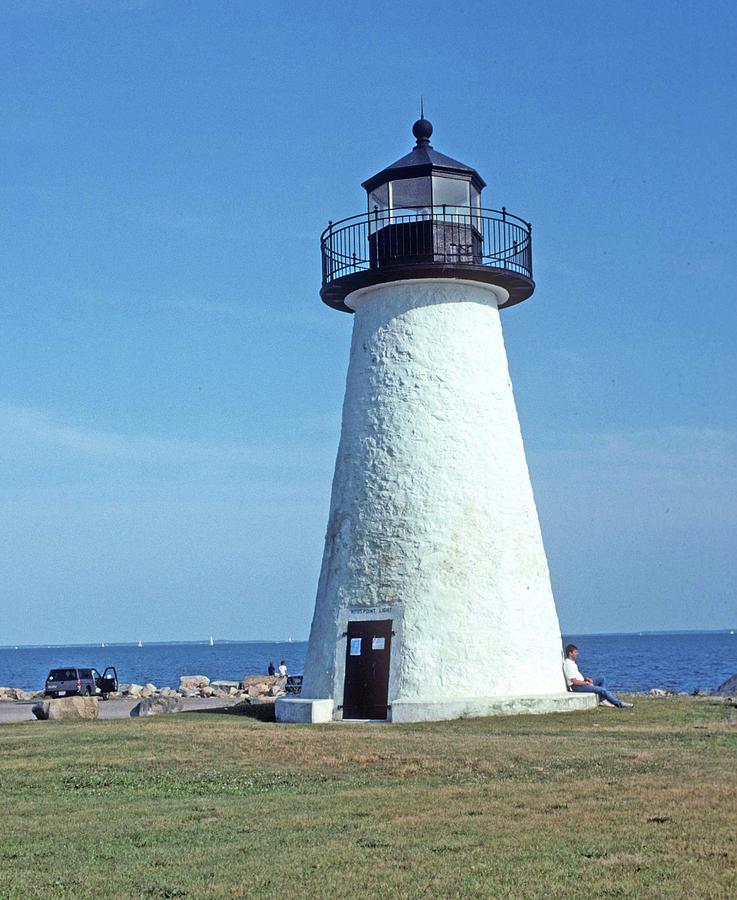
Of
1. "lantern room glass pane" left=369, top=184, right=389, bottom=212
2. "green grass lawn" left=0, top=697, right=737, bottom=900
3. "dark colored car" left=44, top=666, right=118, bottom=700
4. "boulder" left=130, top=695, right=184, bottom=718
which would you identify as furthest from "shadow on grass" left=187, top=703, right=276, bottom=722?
"dark colored car" left=44, top=666, right=118, bottom=700

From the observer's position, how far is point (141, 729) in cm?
1900

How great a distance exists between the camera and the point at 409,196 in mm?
22047

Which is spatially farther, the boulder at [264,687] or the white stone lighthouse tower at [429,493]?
the boulder at [264,687]

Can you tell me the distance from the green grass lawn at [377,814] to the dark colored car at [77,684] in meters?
23.7

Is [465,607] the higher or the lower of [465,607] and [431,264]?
the lower

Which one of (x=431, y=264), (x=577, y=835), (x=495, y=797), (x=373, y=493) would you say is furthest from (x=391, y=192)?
(x=577, y=835)

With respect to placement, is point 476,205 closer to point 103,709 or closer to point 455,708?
point 455,708

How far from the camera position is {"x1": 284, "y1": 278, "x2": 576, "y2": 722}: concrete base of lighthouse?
20.2m

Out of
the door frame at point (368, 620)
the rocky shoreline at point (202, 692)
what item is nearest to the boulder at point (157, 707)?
the door frame at point (368, 620)

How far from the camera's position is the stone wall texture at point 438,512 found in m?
20.3

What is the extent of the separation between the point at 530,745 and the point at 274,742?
11.7 ft

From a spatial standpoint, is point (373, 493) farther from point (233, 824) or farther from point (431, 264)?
point (233, 824)

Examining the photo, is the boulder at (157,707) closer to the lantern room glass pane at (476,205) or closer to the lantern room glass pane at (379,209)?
the lantern room glass pane at (379,209)

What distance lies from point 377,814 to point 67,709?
1548 cm
